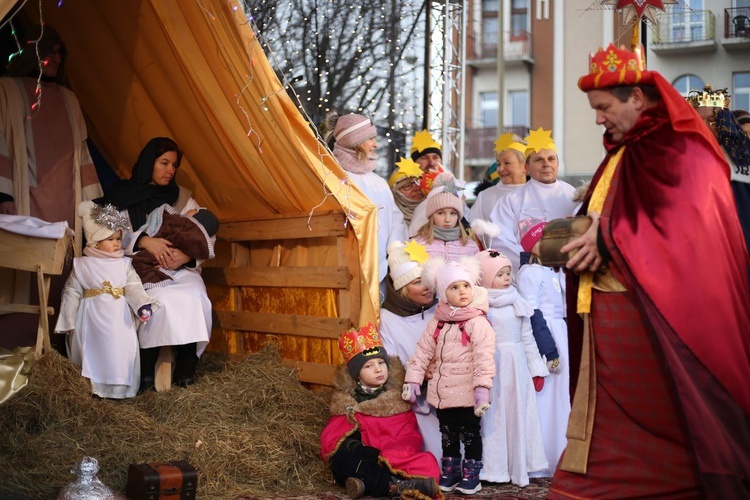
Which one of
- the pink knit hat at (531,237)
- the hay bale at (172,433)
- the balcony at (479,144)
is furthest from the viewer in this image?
the balcony at (479,144)

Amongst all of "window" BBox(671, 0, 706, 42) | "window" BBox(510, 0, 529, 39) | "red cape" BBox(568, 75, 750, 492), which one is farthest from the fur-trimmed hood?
"window" BBox(510, 0, 529, 39)

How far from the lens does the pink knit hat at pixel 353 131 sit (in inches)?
260

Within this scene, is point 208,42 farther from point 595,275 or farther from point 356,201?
point 595,275

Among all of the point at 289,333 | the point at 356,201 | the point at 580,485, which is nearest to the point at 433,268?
the point at 356,201

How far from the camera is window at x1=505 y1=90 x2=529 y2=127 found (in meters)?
24.8

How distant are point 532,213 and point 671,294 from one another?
10.3ft

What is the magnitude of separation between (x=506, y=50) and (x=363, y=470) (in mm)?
20922

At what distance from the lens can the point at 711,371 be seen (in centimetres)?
343

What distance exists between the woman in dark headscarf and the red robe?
114 cm

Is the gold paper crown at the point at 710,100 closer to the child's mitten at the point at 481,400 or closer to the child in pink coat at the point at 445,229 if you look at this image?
the child in pink coat at the point at 445,229

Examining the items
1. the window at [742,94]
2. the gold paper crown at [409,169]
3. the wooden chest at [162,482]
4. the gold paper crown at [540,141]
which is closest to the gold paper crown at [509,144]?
the gold paper crown at [540,141]

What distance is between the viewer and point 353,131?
6.59 m

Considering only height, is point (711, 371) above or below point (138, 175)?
below

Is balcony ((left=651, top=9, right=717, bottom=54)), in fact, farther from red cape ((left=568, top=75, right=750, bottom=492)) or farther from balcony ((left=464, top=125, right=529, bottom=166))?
red cape ((left=568, top=75, right=750, bottom=492))
